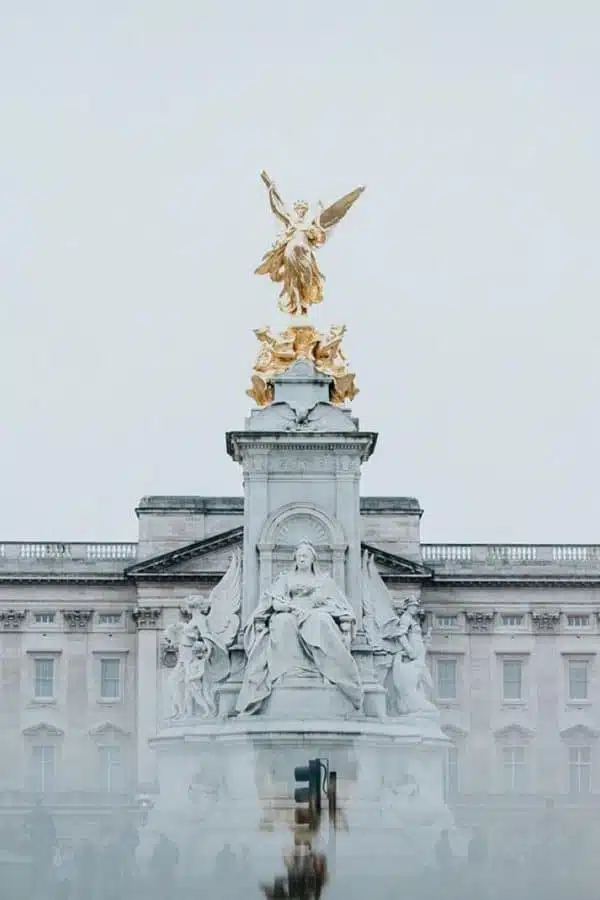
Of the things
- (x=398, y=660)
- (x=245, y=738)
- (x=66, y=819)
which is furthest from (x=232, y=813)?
(x=66, y=819)

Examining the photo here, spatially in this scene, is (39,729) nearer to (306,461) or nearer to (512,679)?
(512,679)

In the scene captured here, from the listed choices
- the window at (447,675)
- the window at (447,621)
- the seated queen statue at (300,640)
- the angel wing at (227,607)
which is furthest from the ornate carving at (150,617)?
the seated queen statue at (300,640)

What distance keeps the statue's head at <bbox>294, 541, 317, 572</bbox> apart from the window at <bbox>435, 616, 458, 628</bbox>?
54724mm

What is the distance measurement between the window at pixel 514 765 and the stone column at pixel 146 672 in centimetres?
1470

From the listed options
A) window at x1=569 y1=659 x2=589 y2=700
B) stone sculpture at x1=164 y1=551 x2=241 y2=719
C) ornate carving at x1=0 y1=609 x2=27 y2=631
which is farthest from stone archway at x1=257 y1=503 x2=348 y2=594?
ornate carving at x1=0 y1=609 x2=27 y2=631

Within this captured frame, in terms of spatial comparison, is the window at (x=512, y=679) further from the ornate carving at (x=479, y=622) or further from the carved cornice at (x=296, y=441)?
the carved cornice at (x=296, y=441)

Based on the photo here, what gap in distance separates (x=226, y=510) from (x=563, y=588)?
14.6 m

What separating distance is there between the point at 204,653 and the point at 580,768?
5532 cm

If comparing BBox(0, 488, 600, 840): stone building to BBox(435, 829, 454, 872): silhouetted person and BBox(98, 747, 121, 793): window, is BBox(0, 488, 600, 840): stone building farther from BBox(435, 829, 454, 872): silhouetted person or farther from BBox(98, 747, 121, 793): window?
BBox(435, 829, 454, 872): silhouetted person

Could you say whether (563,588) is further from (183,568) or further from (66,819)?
(66,819)

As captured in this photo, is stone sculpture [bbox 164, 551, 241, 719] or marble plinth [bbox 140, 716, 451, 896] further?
stone sculpture [bbox 164, 551, 241, 719]

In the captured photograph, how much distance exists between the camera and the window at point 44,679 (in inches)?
4119

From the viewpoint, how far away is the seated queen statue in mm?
49125

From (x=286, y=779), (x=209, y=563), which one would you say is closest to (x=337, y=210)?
(x=286, y=779)
